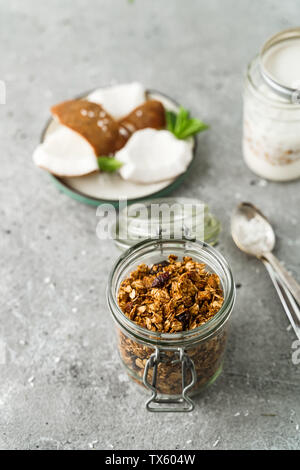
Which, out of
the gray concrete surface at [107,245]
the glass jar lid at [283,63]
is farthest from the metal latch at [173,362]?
the glass jar lid at [283,63]

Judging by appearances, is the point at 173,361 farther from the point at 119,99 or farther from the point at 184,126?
the point at 119,99

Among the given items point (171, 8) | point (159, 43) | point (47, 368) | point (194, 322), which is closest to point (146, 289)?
point (194, 322)

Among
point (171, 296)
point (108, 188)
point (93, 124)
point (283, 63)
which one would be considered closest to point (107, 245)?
point (108, 188)

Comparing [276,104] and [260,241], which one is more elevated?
[276,104]

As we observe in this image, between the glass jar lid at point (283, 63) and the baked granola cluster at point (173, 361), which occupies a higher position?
the glass jar lid at point (283, 63)

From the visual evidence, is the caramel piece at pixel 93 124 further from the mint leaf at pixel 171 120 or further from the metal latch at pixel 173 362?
the metal latch at pixel 173 362

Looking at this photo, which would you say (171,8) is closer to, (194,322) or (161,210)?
(161,210)

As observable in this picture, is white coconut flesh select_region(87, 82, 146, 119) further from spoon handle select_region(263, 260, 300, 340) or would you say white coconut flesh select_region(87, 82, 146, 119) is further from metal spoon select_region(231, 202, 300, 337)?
spoon handle select_region(263, 260, 300, 340)

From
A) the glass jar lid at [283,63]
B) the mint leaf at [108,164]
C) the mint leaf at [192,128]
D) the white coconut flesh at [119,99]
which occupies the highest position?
the glass jar lid at [283,63]
